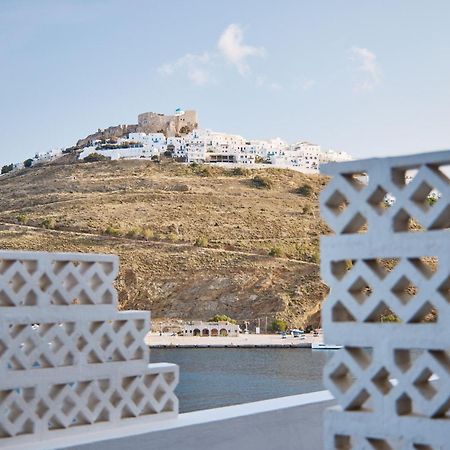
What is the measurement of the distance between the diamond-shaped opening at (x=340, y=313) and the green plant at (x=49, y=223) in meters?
47.5

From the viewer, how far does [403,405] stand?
2.49 meters

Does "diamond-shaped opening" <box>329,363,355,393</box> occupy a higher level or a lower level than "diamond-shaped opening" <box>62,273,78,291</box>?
lower

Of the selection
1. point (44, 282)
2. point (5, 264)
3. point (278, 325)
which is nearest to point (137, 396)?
point (44, 282)

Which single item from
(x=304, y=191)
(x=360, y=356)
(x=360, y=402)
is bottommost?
(x=360, y=402)

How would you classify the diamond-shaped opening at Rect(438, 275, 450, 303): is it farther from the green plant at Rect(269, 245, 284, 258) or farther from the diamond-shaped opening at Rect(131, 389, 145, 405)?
the green plant at Rect(269, 245, 284, 258)

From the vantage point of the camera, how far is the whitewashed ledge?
396 centimetres

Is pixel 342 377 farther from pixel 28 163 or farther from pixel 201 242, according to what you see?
pixel 28 163

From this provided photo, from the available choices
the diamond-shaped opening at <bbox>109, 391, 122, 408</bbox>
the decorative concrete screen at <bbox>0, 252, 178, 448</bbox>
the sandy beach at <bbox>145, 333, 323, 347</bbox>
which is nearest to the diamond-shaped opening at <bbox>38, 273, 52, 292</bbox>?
the decorative concrete screen at <bbox>0, 252, 178, 448</bbox>

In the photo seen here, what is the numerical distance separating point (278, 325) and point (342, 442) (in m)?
39.5

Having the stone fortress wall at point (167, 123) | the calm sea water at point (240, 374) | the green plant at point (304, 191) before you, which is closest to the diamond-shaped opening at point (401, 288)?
the calm sea water at point (240, 374)

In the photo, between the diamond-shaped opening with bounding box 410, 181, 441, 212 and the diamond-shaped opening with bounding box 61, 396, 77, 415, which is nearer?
the diamond-shaped opening with bounding box 410, 181, 441, 212

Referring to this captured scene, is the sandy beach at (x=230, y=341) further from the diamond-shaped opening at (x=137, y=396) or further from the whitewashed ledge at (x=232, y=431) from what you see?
the diamond-shaped opening at (x=137, y=396)

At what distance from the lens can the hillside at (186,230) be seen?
43375 millimetres

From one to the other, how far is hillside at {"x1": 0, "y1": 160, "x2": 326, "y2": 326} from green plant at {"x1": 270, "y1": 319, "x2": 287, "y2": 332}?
1.26ft
